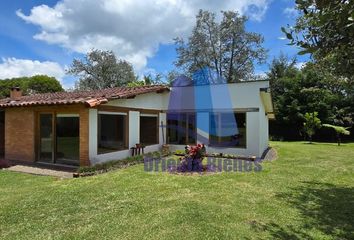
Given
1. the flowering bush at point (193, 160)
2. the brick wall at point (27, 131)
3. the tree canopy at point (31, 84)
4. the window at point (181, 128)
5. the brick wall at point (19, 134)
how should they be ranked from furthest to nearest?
the tree canopy at point (31, 84) → the window at point (181, 128) → the brick wall at point (19, 134) → the brick wall at point (27, 131) → the flowering bush at point (193, 160)

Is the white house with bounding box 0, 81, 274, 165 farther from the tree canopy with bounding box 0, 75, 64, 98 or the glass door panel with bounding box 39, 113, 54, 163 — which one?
the tree canopy with bounding box 0, 75, 64, 98

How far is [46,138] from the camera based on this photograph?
15492mm

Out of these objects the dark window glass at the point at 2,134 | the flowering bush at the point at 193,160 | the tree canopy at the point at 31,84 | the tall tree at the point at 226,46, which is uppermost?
the tall tree at the point at 226,46

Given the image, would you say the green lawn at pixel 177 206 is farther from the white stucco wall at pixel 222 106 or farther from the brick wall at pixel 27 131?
the white stucco wall at pixel 222 106

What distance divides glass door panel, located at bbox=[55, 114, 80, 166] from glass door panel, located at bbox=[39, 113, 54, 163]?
0.48 m

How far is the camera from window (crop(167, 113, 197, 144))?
20266mm

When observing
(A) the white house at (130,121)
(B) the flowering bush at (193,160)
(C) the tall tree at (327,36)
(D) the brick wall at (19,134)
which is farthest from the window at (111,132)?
(C) the tall tree at (327,36)

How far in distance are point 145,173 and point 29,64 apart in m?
50.2

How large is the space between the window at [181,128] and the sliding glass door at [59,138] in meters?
7.96

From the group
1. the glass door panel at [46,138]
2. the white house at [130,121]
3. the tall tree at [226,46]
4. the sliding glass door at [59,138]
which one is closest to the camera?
the white house at [130,121]

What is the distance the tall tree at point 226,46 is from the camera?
149 ft

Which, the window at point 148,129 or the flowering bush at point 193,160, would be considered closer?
the flowering bush at point 193,160

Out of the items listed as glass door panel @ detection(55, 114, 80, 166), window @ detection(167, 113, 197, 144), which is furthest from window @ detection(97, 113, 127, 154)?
window @ detection(167, 113, 197, 144)

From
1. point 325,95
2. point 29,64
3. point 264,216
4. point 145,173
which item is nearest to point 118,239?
point 264,216
